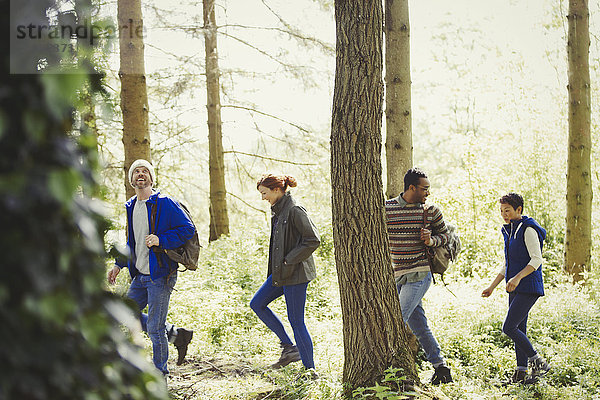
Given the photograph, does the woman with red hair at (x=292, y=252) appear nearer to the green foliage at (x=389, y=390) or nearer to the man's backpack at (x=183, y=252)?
the man's backpack at (x=183, y=252)

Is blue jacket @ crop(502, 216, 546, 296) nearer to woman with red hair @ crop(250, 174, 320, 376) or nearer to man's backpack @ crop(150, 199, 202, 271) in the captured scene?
woman with red hair @ crop(250, 174, 320, 376)

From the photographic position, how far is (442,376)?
16.9 ft

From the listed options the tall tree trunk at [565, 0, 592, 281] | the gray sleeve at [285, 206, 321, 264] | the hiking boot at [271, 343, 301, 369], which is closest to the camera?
the gray sleeve at [285, 206, 321, 264]

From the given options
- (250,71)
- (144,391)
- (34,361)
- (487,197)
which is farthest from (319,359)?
(250,71)

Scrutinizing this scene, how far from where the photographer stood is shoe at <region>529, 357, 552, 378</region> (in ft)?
17.0

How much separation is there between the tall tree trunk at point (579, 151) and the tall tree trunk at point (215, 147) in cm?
685

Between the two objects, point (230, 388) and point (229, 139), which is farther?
point (229, 139)

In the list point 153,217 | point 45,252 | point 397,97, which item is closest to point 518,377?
point 397,97

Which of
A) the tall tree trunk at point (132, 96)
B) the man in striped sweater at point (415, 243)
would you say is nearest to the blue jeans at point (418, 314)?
the man in striped sweater at point (415, 243)

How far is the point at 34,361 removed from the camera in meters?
1.32

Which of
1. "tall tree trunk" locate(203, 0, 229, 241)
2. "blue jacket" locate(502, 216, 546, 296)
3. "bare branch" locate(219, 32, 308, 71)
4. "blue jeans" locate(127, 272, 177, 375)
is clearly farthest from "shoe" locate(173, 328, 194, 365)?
"bare branch" locate(219, 32, 308, 71)

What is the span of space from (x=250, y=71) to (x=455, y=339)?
8073mm

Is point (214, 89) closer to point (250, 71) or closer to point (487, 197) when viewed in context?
point (250, 71)

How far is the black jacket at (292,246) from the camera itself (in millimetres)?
4918
